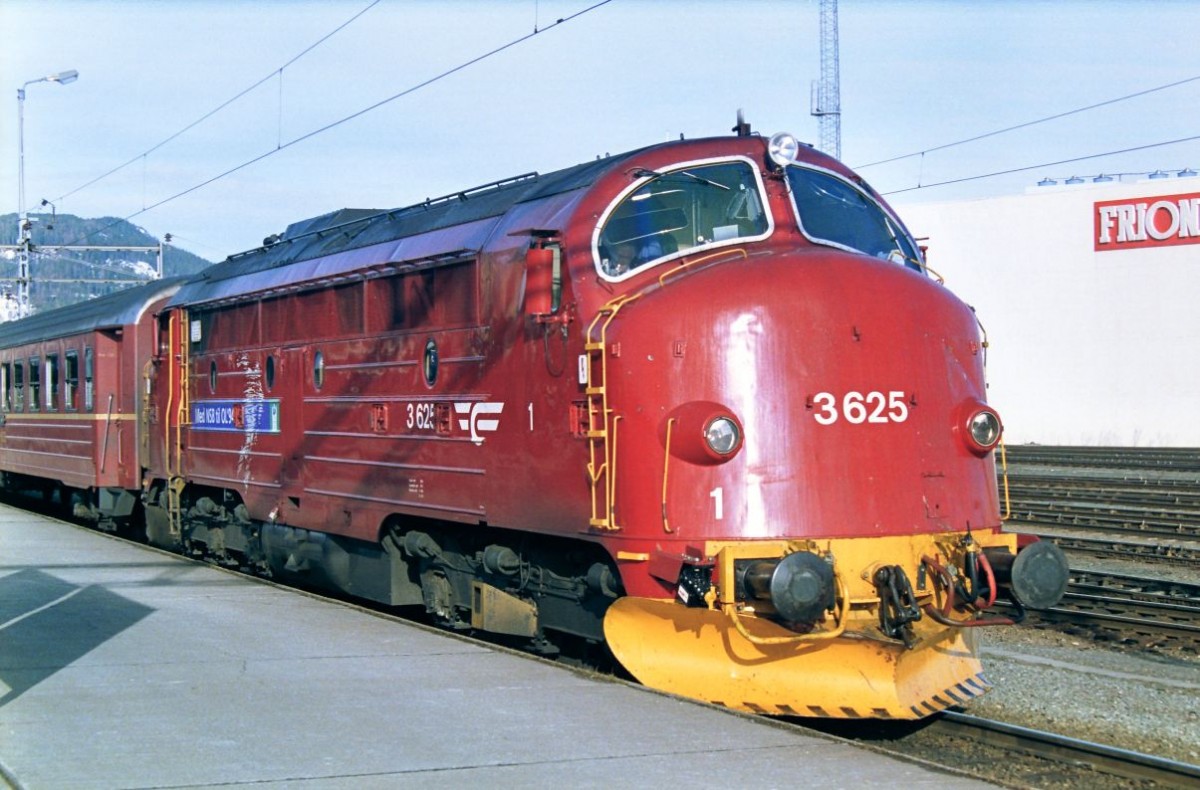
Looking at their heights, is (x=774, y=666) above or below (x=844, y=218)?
below

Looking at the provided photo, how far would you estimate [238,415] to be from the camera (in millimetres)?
14148

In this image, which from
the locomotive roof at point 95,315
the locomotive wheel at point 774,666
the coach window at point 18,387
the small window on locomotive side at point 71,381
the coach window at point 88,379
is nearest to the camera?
the locomotive wheel at point 774,666

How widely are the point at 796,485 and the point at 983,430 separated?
4.60ft

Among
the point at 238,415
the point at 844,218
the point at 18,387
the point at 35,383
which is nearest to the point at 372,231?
the point at 238,415

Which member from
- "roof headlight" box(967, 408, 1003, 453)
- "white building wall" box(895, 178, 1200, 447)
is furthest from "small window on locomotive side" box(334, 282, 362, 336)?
"white building wall" box(895, 178, 1200, 447)

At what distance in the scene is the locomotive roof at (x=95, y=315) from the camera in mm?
18203

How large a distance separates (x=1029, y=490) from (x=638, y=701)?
19568mm

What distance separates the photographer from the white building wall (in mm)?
42344

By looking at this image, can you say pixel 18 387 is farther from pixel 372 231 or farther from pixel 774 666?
pixel 774 666

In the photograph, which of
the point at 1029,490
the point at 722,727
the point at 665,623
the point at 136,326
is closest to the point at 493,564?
the point at 665,623

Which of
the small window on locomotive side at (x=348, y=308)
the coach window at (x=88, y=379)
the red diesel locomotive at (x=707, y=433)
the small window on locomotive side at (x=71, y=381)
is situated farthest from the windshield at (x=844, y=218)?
the small window on locomotive side at (x=71, y=381)

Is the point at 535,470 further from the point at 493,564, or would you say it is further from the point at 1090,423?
the point at 1090,423

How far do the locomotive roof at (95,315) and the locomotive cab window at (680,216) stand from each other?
11046mm

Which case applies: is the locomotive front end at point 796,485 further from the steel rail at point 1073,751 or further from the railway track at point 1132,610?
the railway track at point 1132,610
